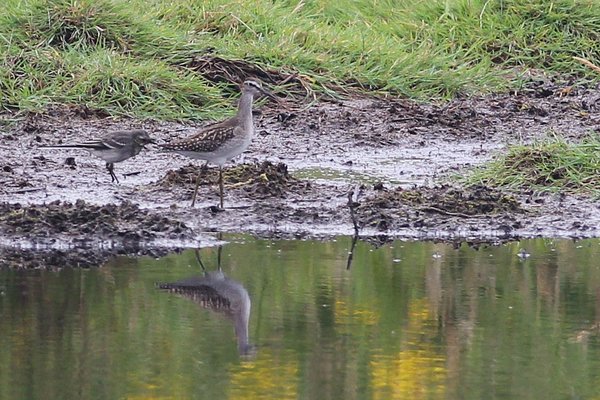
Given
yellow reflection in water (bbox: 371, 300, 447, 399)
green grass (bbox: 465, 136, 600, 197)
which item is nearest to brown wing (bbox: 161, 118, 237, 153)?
green grass (bbox: 465, 136, 600, 197)

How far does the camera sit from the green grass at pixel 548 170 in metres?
10.7

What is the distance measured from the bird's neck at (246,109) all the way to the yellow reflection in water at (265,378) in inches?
142

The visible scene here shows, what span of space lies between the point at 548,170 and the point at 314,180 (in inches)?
65.1

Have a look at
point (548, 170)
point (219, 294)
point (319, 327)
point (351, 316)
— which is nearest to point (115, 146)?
point (548, 170)

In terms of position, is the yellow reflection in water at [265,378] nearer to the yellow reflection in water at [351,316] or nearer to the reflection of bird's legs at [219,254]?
the yellow reflection in water at [351,316]

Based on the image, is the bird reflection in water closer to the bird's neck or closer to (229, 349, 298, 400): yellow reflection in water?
(229, 349, 298, 400): yellow reflection in water

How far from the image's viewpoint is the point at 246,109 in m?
10.3

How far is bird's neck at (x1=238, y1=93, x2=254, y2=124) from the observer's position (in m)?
10.3

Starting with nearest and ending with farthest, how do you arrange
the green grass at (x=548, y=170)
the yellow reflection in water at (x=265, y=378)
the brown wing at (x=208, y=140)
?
1. the yellow reflection in water at (x=265, y=378)
2. the brown wing at (x=208, y=140)
3. the green grass at (x=548, y=170)

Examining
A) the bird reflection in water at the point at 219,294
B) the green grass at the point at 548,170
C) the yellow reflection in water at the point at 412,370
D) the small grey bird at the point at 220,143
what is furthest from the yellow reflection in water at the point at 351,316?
the green grass at the point at 548,170

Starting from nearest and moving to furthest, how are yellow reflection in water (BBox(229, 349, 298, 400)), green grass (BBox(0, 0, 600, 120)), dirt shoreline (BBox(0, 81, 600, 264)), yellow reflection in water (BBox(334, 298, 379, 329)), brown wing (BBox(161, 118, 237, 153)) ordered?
yellow reflection in water (BBox(229, 349, 298, 400))
yellow reflection in water (BBox(334, 298, 379, 329))
dirt shoreline (BBox(0, 81, 600, 264))
brown wing (BBox(161, 118, 237, 153))
green grass (BBox(0, 0, 600, 120))

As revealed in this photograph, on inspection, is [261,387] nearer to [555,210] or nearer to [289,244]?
[289,244]

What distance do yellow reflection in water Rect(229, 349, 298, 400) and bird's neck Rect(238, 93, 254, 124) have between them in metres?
3.61

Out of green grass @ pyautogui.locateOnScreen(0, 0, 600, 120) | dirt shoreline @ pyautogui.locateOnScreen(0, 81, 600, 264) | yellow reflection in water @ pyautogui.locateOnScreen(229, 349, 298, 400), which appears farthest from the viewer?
green grass @ pyautogui.locateOnScreen(0, 0, 600, 120)
